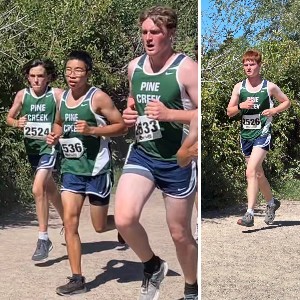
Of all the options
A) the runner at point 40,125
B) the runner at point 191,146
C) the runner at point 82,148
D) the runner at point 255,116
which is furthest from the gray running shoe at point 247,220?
the runner at point 40,125

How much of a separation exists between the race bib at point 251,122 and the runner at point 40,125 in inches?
26.7

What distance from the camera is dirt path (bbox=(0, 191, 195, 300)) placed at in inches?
93.1

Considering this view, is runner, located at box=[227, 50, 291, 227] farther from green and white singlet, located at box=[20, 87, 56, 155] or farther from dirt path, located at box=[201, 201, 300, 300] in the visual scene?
green and white singlet, located at box=[20, 87, 56, 155]

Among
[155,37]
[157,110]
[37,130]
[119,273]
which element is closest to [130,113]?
[157,110]

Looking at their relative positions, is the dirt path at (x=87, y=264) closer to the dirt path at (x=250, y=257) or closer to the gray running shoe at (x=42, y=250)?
the gray running shoe at (x=42, y=250)

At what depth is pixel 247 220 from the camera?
104 inches

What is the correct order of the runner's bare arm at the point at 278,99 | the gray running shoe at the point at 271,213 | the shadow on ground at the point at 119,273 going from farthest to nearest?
1. the gray running shoe at the point at 271,213
2. the runner's bare arm at the point at 278,99
3. the shadow on ground at the point at 119,273

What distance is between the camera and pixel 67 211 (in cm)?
250

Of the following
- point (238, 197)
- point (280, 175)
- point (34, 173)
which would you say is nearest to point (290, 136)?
point (280, 175)

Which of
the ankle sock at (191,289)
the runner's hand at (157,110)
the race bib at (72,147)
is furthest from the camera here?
the race bib at (72,147)

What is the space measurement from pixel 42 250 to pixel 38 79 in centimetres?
62

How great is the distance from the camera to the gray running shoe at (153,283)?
2.29 m

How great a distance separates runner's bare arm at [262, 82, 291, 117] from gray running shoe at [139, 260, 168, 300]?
2.38 ft

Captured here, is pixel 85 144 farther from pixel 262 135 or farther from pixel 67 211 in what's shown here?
pixel 262 135
